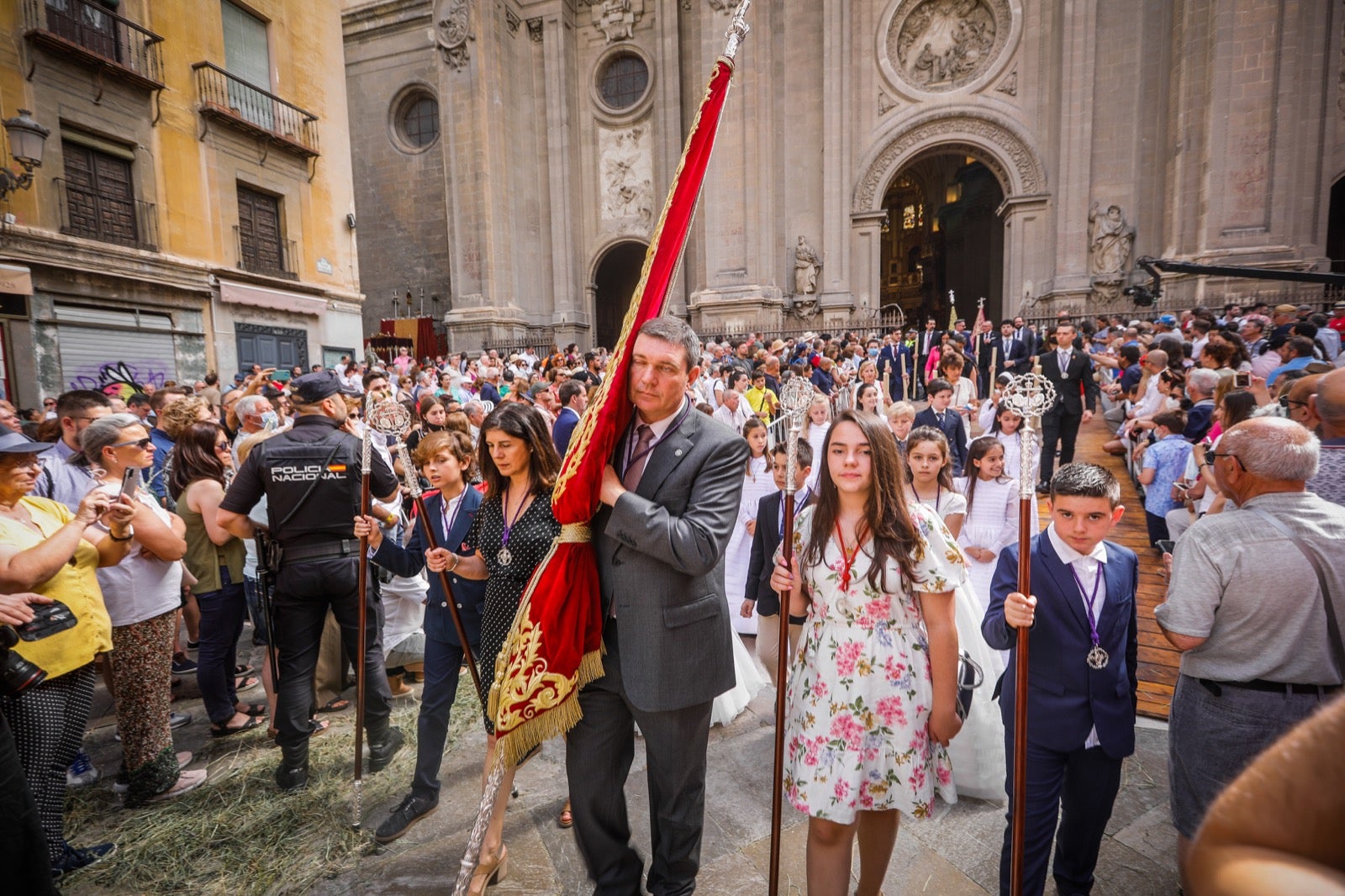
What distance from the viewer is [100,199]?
1233 centimetres

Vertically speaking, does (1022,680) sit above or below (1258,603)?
below

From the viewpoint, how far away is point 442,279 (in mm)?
24625

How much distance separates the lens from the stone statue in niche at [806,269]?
65.1 ft

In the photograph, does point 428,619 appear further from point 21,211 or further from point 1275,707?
point 21,211

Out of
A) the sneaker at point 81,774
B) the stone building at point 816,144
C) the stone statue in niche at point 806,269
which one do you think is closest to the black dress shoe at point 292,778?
the sneaker at point 81,774

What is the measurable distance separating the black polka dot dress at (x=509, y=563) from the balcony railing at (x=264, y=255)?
15.8 metres

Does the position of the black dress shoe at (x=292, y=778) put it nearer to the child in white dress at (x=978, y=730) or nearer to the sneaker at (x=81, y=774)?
the sneaker at (x=81, y=774)

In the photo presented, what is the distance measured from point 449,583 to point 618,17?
23986 mm

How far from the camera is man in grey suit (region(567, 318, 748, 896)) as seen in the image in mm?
2121

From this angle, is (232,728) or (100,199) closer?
(232,728)

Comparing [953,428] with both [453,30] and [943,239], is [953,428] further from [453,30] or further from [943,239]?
[943,239]

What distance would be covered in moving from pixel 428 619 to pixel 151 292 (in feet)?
46.5

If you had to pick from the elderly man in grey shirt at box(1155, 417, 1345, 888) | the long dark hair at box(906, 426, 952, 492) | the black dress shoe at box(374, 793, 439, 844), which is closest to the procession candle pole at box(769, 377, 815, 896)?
the elderly man in grey shirt at box(1155, 417, 1345, 888)

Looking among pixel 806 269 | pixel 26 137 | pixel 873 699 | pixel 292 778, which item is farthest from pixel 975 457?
pixel 806 269
